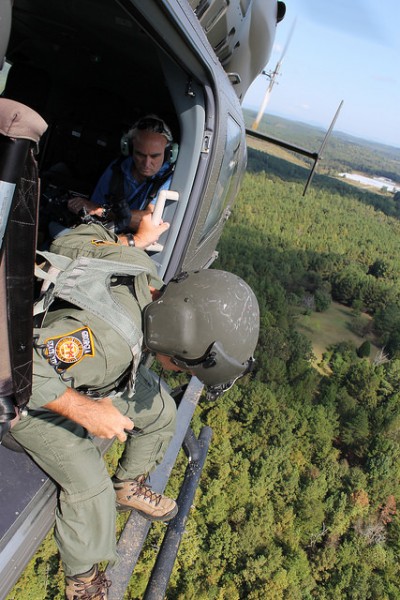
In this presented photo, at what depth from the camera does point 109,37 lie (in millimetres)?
3969

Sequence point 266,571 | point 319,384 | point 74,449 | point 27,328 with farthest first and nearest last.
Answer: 1. point 319,384
2. point 266,571
3. point 74,449
4. point 27,328

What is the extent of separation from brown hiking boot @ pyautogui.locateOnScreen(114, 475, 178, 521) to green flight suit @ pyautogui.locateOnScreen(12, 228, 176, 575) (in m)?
0.51

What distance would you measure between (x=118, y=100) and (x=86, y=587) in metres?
4.40

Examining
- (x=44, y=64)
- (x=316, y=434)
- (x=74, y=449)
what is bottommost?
(x=316, y=434)

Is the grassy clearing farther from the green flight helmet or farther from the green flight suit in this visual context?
the green flight suit

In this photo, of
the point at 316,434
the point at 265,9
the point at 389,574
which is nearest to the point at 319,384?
the point at 316,434

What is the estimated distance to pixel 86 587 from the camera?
239cm

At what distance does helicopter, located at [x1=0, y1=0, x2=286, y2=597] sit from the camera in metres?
2.06

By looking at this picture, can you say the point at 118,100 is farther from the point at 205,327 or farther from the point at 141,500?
the point at 141,500

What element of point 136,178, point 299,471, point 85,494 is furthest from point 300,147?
point 299,471

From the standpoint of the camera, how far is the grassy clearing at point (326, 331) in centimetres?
4066

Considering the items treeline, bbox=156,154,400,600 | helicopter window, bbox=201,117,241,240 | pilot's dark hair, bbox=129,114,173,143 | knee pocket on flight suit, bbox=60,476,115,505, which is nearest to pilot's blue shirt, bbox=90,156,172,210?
pilot's dark hair, bbox=129,114,173,143

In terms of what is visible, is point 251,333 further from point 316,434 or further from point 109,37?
point 316,434

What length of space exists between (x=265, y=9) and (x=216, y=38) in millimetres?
1319
